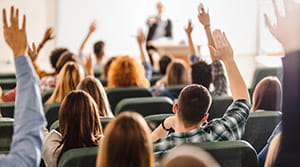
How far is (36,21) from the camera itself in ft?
30.2

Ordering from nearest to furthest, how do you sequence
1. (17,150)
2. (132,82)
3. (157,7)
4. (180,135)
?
(17,150) < (180,135) < (132,82) < (157,7)

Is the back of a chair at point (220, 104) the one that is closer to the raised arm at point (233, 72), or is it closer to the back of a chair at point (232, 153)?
the raised arm at point (233, 72)

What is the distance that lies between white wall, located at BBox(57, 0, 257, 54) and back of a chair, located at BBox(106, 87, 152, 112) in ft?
17.1

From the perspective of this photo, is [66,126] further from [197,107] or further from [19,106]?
[19,106]

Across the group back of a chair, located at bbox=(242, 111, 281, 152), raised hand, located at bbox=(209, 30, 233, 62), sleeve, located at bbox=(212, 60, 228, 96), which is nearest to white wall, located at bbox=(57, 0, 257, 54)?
sleeve, located at bbox=(212, 60, 228, 96)

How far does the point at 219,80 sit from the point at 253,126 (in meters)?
1.23

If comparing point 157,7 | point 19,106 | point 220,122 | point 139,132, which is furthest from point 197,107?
point 157,7

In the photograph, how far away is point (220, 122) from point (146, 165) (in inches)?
32.9

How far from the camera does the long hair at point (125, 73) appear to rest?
457cm

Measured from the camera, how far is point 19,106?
1.54 meters

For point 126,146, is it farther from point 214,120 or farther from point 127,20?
point 127,20

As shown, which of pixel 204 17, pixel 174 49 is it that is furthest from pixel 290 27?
pixel 174 49

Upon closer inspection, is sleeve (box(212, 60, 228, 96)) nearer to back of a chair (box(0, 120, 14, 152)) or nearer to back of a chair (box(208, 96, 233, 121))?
back of a chair (box(208, 96, 233, 121))

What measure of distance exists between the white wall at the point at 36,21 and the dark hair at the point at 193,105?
677cm
